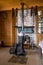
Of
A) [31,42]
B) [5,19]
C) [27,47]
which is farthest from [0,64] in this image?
[5,19]

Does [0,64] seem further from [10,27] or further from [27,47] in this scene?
[10,27]

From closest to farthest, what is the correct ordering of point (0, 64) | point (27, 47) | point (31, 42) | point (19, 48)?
1. point (0, 64)
2. point (19, 48)
3. point (27, 47)
4. point (31, 42)

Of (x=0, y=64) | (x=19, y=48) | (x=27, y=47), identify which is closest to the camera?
(x=0, y=64)

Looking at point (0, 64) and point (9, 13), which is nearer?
point (0, 64)

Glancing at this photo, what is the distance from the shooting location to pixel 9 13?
26.9ft

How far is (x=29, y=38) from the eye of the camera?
795 centimetres

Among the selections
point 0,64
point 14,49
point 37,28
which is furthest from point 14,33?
point 0,64

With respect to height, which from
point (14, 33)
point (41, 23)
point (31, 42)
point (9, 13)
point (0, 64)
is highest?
point (9, 13)

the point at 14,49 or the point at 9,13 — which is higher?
the point at 9,13

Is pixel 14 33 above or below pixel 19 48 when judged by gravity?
above

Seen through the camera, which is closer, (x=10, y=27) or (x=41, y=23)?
(x=41, y=23)

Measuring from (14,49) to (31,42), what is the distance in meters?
2.18

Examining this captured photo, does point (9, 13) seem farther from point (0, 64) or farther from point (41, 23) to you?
point (0, 64)

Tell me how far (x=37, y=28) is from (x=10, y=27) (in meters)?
1.92
